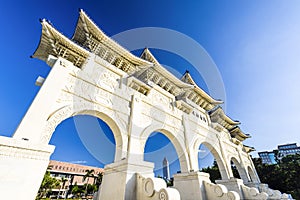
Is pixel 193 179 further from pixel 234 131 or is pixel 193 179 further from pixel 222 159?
pixel 234 131

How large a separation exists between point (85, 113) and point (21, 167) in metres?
2.71

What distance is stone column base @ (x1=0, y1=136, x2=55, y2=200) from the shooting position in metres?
2.90

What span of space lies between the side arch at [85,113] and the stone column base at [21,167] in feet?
3.05

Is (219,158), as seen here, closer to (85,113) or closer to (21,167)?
(85,113)

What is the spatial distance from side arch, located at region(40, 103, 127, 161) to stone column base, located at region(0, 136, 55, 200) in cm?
93

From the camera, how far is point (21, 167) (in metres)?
3.12

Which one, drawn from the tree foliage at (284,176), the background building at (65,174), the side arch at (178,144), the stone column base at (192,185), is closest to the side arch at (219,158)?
the side arch at (178,144)

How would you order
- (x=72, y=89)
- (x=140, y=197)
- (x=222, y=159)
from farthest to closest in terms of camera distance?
(x=222, y=159) < (x=72, y=89) < (x=140, y=197)

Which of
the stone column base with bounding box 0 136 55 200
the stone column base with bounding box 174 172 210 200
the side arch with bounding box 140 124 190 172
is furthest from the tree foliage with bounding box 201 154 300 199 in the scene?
the stone column base with bounding box 0 136 55 200

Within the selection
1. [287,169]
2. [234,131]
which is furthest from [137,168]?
[287,169]

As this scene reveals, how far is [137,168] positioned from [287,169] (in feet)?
79.7

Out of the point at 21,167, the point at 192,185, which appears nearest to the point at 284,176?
the point at 192,185

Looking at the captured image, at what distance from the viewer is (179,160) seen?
8016 mm

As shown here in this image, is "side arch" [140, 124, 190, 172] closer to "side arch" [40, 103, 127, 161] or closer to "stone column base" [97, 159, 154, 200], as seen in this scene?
"side arch" [40, 103, 127, 161]
